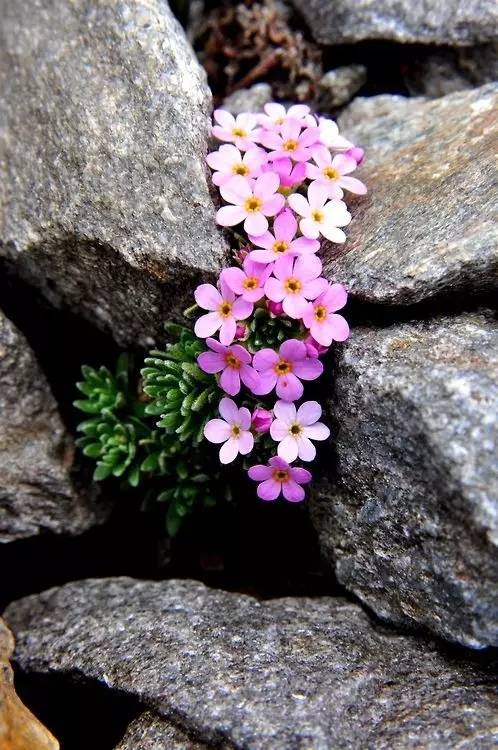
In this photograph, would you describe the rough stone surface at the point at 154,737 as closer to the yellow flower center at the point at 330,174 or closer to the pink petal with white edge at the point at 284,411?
the pink petal with white edge at the point at 284,411

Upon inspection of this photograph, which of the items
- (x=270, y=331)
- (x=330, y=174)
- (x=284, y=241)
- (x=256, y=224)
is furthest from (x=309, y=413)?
(x=330, y=174)

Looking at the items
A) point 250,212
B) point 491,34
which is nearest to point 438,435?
point 250,212

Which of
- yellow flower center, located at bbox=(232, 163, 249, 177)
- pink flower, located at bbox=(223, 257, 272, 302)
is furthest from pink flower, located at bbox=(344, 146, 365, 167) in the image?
pink flower, located at bbox=(223, 257, 272, 302)

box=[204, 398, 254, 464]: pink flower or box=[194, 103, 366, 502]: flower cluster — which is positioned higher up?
box=[194, 103, 366, 502]: flower cluster

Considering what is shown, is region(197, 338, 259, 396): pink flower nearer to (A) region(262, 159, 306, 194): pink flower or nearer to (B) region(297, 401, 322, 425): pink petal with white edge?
(B) region(297, 401, 322, 425): pink petal with white edge

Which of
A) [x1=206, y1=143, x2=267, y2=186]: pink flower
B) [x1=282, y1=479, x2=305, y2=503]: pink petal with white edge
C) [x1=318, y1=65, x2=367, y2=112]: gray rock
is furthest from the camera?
[x1=318, y1=65, x2=367, y2=112]: gray rock

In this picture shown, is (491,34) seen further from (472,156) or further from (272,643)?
(272,643)

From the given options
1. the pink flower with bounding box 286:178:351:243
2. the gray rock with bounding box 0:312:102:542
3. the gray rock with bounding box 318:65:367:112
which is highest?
the gray rock with bounding box 318:65:367:112
